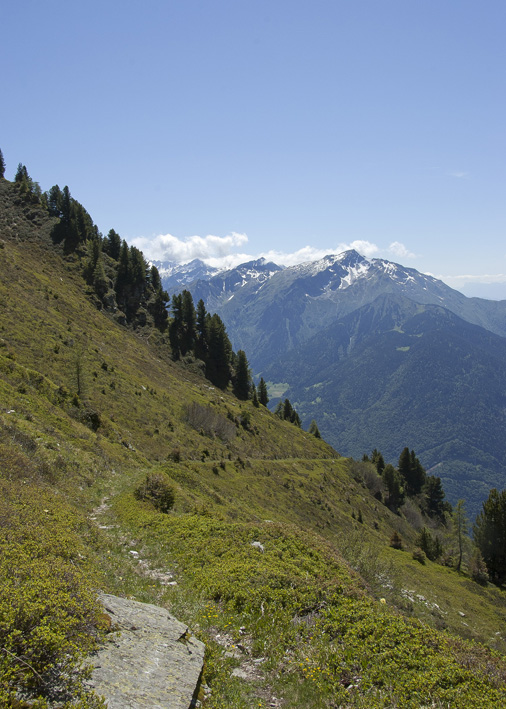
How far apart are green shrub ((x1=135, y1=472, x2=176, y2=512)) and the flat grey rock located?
13246 millimetres

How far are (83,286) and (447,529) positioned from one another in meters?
116

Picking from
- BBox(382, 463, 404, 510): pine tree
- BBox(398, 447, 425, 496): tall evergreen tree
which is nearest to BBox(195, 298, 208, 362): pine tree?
BBox(382, 463, 404, 510): pine tree

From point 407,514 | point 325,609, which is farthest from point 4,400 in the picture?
point 407,514

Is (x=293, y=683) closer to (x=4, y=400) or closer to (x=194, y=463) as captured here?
(x=4, y=400)

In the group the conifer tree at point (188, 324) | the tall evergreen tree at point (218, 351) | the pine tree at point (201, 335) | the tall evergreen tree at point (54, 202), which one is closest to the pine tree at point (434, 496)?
the tall evergreen tree at point (218, 351)

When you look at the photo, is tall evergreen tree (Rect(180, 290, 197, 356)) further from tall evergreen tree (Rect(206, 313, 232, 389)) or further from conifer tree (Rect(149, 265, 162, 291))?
conifer tree (Rect(149, 265, 162, 291))

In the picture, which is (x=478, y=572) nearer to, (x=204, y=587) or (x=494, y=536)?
(x=494, y=536)

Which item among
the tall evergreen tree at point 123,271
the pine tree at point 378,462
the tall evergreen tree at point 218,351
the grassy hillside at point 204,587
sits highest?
the tall evergreen tree at point 123,271

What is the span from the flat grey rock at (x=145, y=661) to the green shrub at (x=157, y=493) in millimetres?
13246

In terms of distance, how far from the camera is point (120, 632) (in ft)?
22.6

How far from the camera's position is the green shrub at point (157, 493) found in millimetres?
20938

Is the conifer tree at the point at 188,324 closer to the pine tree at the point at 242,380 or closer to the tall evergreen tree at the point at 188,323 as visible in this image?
the tall evergreen tree at the point at 188,323

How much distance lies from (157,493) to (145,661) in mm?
15588

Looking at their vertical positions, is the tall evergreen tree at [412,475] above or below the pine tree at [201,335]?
below
